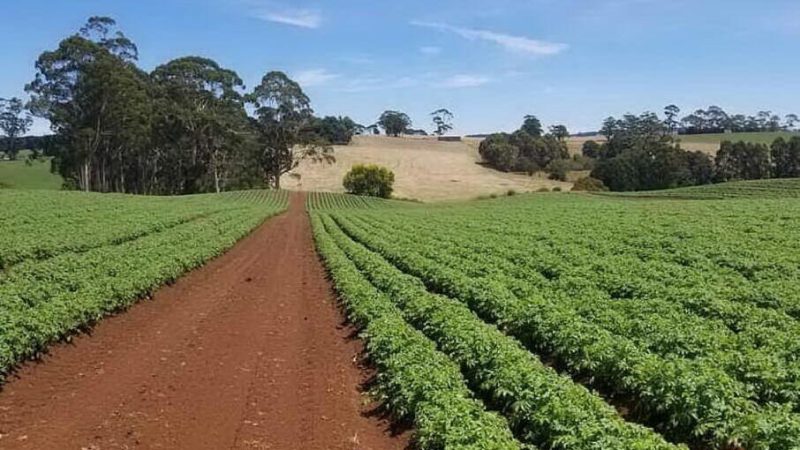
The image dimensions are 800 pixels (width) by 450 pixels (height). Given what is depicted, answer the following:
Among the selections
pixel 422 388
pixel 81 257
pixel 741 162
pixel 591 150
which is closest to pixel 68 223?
pixel 81 257

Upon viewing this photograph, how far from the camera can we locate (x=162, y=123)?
89812 mm

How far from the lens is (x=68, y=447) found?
9.06m

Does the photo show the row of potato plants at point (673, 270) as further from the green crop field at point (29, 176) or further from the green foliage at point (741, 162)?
the green crop field at point (29, 176)

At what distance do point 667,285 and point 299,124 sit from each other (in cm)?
8802

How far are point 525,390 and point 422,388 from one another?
1.55m

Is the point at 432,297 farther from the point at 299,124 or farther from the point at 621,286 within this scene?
the point at 299,124

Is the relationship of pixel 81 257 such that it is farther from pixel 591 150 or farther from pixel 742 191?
pixel 591 150

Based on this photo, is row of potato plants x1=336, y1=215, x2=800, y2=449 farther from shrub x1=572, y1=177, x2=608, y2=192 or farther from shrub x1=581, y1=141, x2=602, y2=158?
shrub x1=581, y1=141, x2=602, y2=158

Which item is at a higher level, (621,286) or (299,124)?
(299,124)

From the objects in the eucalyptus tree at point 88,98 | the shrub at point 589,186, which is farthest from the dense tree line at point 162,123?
the shrub at point 589,186

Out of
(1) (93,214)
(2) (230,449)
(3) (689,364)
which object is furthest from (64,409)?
(1) (93,214)

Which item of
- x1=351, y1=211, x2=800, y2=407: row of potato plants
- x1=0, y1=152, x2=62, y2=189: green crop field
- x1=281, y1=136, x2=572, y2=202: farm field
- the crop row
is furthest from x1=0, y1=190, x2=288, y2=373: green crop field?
x1=0, y1=152, x2=62, y2=189: green crop field

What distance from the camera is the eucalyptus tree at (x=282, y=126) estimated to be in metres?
98.6

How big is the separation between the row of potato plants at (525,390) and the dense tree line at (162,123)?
73.4 meters
